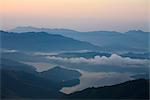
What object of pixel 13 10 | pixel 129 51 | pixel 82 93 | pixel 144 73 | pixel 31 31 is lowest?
pixel 82 93

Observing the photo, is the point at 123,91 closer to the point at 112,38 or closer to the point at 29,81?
the point at 112,38

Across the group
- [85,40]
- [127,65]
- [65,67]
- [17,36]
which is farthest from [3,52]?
[127,65]

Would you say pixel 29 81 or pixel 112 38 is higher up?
pixel 112 38

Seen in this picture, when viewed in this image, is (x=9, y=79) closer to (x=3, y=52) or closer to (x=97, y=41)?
(x=3, y=52)

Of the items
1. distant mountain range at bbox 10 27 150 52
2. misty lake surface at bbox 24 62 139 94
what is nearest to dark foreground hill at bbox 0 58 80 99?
misty lake surface at bbox 24 62 139 94

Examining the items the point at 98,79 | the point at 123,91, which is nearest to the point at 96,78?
the point at 98,79

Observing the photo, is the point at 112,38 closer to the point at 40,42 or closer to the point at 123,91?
the point at 123,91

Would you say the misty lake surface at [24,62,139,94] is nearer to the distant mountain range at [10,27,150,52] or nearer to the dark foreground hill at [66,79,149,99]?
the dark foreground hill at [66,79,149,99]
